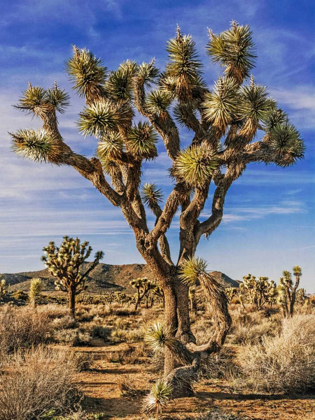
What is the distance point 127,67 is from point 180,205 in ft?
13.3

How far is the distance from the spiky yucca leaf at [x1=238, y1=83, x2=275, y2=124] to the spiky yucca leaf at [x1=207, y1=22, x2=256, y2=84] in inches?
25.7

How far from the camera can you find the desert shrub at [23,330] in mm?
10969

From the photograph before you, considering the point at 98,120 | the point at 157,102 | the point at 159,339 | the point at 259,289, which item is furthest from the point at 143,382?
the point at 259,289

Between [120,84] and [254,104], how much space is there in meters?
3.53

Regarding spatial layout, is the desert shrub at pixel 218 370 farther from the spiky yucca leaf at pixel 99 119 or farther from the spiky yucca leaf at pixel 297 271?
the spiky yucca leaf at pixel 297 271

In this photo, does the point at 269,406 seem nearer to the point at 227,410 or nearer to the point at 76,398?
the point at 227,410

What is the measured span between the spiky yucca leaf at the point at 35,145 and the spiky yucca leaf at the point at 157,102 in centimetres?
243

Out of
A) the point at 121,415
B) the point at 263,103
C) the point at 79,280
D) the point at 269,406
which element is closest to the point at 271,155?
the point at 263,103

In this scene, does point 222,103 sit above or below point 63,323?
above

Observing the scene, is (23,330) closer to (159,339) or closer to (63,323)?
(63,323)

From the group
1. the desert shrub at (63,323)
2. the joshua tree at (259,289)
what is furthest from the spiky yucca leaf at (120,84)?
the joshua tree at (259,289)

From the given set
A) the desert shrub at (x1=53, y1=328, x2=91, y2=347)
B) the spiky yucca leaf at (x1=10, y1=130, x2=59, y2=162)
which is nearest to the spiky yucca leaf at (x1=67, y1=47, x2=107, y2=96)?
the spiky yucca leaf at (x1=10, y1=130, x2=59, y2=162)

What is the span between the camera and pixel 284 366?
7.64 metres

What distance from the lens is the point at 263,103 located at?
321 inches
